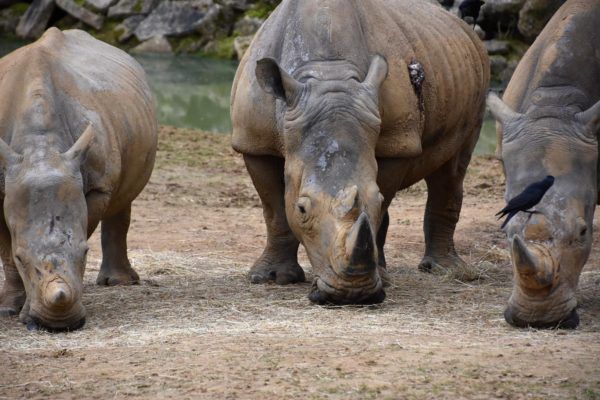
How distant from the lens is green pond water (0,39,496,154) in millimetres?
20344

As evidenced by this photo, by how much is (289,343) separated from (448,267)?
3857 mm

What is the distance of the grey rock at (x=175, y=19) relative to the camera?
28.3 metres

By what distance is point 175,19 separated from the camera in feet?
93.5

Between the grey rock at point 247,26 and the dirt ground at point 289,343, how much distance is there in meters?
15.7

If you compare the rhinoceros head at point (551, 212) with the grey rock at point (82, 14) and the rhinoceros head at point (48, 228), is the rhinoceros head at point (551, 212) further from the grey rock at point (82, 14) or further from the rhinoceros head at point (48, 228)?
the grey rock at point (82, 14)

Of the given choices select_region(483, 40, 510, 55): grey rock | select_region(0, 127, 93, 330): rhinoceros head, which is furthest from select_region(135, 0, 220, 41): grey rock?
select_region(0, 127, 93, 330): rhinoceros head

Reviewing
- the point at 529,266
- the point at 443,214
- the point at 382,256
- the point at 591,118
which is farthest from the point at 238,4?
the point at 529,266

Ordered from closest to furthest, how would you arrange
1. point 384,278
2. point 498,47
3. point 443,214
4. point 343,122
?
point 343,122, point 384,278, point 443,214, point 498,47

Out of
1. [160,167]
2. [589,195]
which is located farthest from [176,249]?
[589,195]

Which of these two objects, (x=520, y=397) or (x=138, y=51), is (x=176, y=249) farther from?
(x=138, y=51)

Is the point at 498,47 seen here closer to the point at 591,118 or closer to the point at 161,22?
the point at 161,22

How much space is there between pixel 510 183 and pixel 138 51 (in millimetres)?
21303

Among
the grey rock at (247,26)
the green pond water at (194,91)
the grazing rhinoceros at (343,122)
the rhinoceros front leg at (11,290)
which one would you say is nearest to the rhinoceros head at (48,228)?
the rhinoceros front leg at (11,290)

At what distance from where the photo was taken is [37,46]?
352 inches
